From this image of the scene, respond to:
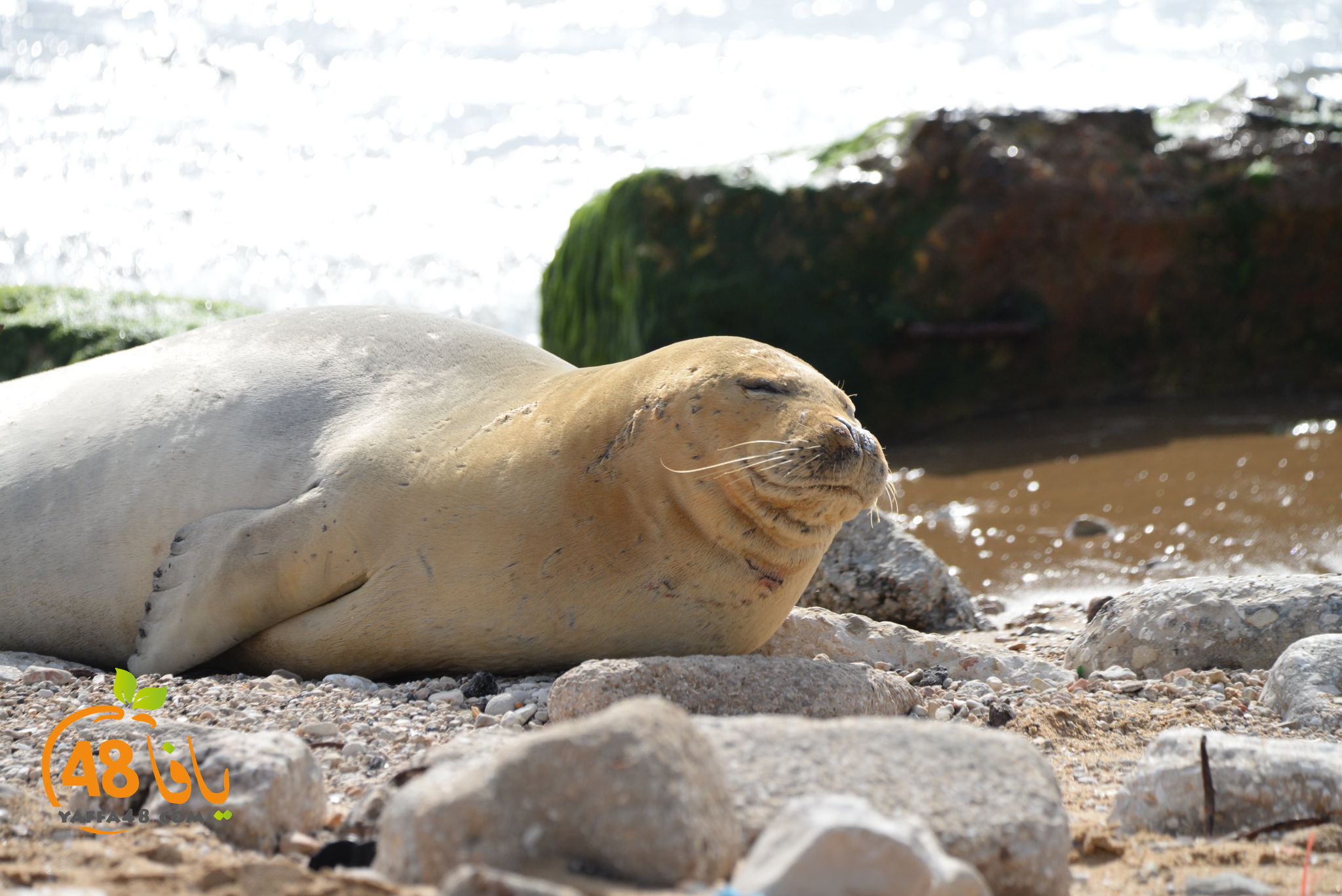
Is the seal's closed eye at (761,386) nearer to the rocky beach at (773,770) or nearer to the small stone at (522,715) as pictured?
the rocky beach at (773,770)

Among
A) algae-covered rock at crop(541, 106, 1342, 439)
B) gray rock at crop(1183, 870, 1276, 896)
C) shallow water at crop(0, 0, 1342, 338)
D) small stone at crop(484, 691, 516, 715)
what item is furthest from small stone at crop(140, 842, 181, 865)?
shallow water at crop(0, 0, 1342, 338)

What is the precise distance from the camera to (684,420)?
369 centimetres

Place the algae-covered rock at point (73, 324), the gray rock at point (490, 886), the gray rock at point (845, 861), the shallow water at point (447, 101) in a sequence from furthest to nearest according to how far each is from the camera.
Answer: the shallow water at point (447, 101)
the algae-covered rock at point (73, 324)
the gray rock at point (845, 861)
the gray rock at point (490, 886)

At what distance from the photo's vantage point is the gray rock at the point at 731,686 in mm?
3229

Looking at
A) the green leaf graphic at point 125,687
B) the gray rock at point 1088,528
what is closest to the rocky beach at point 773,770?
the green leaf graphic at point 125,687

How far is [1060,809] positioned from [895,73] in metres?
19.6

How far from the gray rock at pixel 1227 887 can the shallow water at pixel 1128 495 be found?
10.7 feet

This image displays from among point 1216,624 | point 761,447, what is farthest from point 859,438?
point 1216,624

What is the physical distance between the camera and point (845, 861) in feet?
6.17

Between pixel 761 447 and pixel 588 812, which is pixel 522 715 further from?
pixel 588 812

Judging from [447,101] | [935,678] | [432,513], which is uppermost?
[447,101]

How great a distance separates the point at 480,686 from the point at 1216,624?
214 cm

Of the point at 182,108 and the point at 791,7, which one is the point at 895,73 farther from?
the point at 182,108

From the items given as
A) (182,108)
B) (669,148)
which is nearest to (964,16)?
(669,148)
